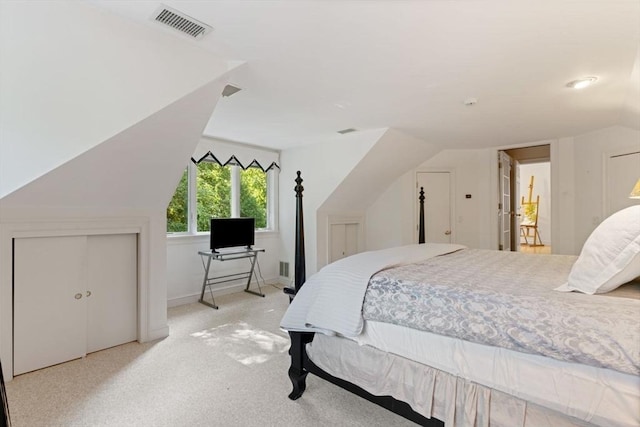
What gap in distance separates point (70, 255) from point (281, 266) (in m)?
3.24

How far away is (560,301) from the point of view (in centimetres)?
138

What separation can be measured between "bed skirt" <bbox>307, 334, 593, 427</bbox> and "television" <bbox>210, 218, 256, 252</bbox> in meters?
2.63

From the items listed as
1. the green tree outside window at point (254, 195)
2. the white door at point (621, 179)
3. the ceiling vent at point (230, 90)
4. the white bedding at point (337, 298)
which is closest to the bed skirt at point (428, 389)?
the white bedding at point (337, 298)

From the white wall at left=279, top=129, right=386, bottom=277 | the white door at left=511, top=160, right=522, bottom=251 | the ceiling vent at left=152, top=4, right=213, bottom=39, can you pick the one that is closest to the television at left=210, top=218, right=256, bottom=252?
the white wall at left=279, top=129, right=386, bottom=277

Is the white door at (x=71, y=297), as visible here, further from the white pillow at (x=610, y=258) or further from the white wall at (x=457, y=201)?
the white wall at (x=457, y=201)

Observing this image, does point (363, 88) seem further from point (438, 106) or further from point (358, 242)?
point (358, 242)

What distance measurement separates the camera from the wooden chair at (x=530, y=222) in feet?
27.7

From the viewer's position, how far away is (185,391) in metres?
2.16

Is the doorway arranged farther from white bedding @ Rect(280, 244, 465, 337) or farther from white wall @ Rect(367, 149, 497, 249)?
white bedding @ Rect(280, 244, 465, 337)

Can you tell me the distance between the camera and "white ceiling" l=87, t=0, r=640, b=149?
1.77 metres

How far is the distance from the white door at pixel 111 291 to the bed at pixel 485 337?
1850 mm

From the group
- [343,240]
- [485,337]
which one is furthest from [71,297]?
[343,240]

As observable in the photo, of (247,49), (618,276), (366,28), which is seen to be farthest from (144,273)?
(618,276)

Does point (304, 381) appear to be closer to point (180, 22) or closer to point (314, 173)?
point (180, 22)
